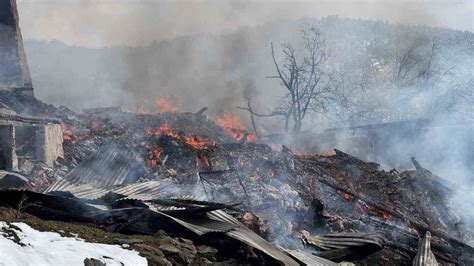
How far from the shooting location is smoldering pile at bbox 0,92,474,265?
7.68m

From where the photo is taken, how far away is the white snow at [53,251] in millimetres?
5414

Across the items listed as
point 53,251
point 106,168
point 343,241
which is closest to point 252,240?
point 343,241

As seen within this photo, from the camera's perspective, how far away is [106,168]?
11188 mm

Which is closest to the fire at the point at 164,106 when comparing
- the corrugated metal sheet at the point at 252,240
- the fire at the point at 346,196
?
the fire at the point at 346,196

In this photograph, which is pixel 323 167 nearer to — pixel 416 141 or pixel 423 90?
pixel 416 141

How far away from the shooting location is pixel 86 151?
14594 millimetres

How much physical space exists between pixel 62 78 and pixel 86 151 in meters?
22.1

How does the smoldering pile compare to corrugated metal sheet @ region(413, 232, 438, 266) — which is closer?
the smoldering pile

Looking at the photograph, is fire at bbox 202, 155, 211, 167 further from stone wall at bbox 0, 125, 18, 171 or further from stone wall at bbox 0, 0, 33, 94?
stone wall at bbox 0, 0, 33, 94

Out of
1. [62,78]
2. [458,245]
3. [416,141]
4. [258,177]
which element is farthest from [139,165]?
[62,78]

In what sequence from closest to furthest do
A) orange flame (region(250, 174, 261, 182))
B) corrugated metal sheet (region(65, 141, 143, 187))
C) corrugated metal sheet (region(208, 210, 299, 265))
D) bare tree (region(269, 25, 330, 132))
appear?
corrugated metal sheet (region(208, 210, 299, 265))
corrugated metal sheet (region(65, 141, 143, 187))
orange flame (region(250, 174, 261, 182))
bare tree (region(269, 25, 330, 132))

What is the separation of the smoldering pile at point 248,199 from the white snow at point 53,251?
1187 mm

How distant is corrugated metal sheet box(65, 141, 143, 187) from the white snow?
3931 mm

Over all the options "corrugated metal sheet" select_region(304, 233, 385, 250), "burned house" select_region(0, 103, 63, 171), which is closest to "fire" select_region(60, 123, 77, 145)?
"burned house" select_region(0, 103, 63, 171)
